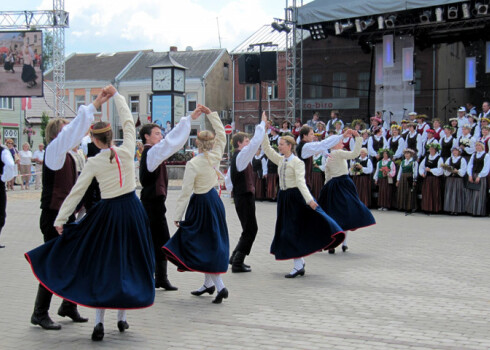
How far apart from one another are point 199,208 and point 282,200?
6.21 feet

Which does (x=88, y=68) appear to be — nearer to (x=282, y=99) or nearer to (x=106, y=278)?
(x=282, y=99)

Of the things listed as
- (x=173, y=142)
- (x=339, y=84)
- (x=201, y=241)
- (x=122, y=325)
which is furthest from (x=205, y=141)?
(x=339, y=84)

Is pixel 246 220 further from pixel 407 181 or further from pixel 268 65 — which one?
pixel 268 65

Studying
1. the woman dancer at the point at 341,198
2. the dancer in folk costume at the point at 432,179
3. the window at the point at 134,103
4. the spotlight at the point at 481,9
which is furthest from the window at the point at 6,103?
the woman dancer at the point at 341,198

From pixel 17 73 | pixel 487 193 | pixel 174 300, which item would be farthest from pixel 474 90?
pixel 174 300

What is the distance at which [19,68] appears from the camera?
3231 cm

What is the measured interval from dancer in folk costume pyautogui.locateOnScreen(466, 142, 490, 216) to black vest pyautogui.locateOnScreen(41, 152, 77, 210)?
41.1 feet

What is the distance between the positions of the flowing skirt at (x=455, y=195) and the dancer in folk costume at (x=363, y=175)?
2.20 metres

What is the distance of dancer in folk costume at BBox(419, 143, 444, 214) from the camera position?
16703mm

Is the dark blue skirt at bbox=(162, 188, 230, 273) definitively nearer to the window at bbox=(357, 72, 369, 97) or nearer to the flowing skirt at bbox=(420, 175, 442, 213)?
the flowing skirt at bbox=(420, 175, 442, 213)

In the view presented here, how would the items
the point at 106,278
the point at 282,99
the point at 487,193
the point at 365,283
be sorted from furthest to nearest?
the point at 282,99
the point at 487,193
the point at 365,283
the point at 106,278

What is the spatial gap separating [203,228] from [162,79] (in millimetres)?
24073

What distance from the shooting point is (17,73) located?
32.3m

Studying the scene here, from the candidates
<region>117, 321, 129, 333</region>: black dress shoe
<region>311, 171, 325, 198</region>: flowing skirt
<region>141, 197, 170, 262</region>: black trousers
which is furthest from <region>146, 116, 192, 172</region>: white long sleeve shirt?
<region>311, 171, 325, 198</region>: flowing skirt
